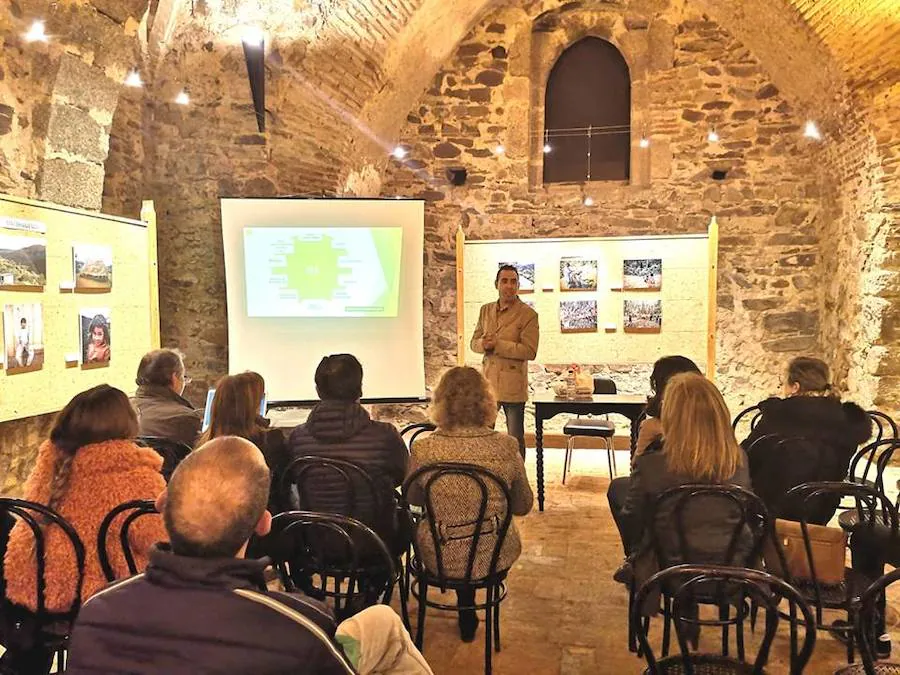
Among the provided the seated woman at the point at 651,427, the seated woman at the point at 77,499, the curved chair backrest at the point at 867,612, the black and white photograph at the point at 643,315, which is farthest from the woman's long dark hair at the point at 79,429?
the black and white photograph at the point at 643,315

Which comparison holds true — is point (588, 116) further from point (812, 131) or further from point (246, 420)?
point (246, 420)

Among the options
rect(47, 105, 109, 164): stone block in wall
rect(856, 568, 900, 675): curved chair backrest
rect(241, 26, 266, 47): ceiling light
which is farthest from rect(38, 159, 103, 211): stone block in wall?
rect(856, 568, 900, 675): curved chair backrest

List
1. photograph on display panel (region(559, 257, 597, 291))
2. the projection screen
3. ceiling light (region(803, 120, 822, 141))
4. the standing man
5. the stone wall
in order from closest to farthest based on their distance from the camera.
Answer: the standing man
the projection screen
photograph on display panel (region(559, 257, 597, 291))
ceiling light (region(803, 120, 822, 141))
the stone wall

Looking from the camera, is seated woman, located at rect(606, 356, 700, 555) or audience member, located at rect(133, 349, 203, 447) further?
audience member, located at rect(133, 349, 203, 447)

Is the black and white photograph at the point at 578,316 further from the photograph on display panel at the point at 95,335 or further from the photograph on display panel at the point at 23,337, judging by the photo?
the photograph on display panel at the point at 23,337

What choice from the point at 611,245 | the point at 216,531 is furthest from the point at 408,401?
the point at 216,531

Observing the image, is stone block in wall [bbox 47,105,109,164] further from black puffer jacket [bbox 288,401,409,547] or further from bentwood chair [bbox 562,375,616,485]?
bentwood chair [bbox 562,375,616,485]

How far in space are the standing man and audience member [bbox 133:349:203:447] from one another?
2.14 metres

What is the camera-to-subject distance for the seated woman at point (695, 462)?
2203 mm

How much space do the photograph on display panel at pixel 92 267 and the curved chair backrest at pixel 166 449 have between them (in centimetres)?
144

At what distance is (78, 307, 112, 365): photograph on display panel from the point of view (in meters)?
3.79

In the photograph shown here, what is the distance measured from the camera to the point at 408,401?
17.2 ft

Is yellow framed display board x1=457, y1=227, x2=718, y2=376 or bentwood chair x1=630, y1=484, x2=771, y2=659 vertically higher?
yellow framed display board x1=457, y1=227, x2=718, y2=376

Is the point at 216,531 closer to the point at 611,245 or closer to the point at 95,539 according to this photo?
the point at 95,539
